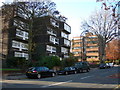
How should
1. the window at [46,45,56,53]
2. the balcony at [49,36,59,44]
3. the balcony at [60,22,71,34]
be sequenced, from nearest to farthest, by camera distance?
the window at [46,45,56,53] → the balcony at [49,36,59,44] → the balcony at [60,22,71,34]

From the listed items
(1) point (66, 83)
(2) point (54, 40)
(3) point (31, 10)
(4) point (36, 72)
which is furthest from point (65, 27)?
(1) point (66, 83)

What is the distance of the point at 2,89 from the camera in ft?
44.5

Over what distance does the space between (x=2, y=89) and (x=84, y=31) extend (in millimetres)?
46977

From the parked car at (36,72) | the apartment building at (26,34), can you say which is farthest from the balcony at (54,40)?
the parked car at (36,72)

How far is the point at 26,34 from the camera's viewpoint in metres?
54.0

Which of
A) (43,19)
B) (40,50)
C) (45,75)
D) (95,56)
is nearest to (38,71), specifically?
(45,75)

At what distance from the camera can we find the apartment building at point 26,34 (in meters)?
35.2

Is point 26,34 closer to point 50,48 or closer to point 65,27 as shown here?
point 50,48

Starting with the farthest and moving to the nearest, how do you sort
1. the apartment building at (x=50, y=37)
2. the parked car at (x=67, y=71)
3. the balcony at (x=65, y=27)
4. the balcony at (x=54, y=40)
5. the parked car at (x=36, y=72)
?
1. the balcony at (x=65, y=27)
2. the balcony at (x=54, y=40)
3. the apartment building at (x=50, y=37)
4. the parked car at (x=67, y=71)
5. the parked car at (x=36, y=72)

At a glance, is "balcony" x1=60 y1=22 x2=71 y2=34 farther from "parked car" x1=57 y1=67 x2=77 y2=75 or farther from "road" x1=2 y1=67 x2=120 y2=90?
"road" x1=2 y1=67 x2=120 y2=90

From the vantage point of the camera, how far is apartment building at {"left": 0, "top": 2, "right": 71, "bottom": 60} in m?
35.2

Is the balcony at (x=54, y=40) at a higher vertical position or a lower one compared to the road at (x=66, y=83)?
higher

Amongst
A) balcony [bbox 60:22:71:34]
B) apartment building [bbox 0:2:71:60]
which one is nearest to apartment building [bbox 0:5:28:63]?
apartment building [bbox 0:2:71:60]

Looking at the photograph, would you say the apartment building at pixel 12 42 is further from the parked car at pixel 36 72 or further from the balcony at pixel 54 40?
the parked car at pixel 36 72
